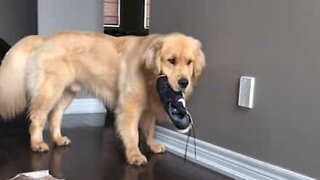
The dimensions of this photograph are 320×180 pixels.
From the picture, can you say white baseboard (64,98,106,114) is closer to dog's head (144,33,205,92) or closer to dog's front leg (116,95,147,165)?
dog's front leg (116,95,147,165)

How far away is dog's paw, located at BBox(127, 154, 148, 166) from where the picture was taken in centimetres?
227

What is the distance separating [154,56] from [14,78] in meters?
0.94

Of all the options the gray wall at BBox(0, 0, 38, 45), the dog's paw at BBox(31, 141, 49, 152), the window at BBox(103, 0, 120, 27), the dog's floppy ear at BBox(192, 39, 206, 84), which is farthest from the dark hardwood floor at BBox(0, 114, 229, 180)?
the window at BBox(103, 0, 120, 27)

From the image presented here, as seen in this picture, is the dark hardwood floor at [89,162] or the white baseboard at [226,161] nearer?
the white baseboard at [226,161]

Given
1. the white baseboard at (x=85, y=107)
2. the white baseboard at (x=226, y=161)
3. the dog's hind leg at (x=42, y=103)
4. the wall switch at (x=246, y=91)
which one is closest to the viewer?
the white baseboard at (x=226, y=161)

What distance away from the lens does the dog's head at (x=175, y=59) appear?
6.82 feet

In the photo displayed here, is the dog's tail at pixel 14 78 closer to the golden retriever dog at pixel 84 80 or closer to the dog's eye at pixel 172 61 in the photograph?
the golden retriever dog at pixel 84 80

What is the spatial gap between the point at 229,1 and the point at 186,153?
875mm

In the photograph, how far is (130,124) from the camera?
2.32m

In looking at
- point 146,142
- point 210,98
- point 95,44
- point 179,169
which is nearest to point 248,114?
point 210,98

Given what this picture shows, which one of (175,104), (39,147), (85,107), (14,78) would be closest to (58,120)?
(39,147)

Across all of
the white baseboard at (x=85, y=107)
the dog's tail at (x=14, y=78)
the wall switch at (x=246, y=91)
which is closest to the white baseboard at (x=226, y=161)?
the wall switch at (x=246, y=91)

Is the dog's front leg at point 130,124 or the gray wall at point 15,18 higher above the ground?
the gray wall at point 15,18

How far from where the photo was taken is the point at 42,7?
11.8 feet
